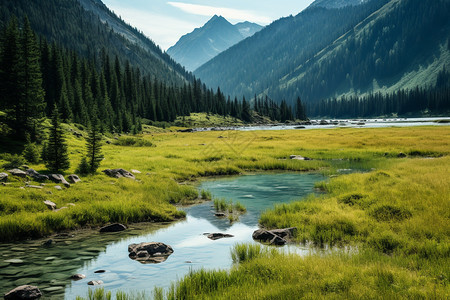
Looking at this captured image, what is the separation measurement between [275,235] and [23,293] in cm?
861

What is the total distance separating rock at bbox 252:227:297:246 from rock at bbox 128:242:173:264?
370 cm

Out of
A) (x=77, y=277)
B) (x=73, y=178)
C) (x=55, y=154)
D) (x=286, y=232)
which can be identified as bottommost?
(x=286, y=232)

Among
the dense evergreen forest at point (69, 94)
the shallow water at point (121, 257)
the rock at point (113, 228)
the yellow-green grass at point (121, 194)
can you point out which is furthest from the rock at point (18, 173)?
the rock at point (113, 228)

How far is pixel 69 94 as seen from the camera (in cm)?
6906

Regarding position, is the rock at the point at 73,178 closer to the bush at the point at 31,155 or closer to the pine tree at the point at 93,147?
the pine tree at the point at 93,147

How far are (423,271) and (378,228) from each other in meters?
4.11

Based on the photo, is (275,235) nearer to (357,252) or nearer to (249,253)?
(249,253)

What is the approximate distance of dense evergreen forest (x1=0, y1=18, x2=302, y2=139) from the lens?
94.7 ft

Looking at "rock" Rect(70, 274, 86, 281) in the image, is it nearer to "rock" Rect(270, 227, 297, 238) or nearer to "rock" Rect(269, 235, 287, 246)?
"rock" Rect(269, 235, 287, 246)

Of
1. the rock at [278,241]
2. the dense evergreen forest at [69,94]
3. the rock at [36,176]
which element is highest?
the dense evergreen forest at [69,94]

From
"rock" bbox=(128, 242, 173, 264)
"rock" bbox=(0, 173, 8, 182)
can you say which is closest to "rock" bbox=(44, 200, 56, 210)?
"rock" bbox=(0, 173, 8, 182)

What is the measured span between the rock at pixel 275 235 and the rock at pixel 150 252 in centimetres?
370

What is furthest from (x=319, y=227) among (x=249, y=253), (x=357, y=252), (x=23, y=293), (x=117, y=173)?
(x=117, y=173)

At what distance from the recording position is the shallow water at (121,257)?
29.3 feet
